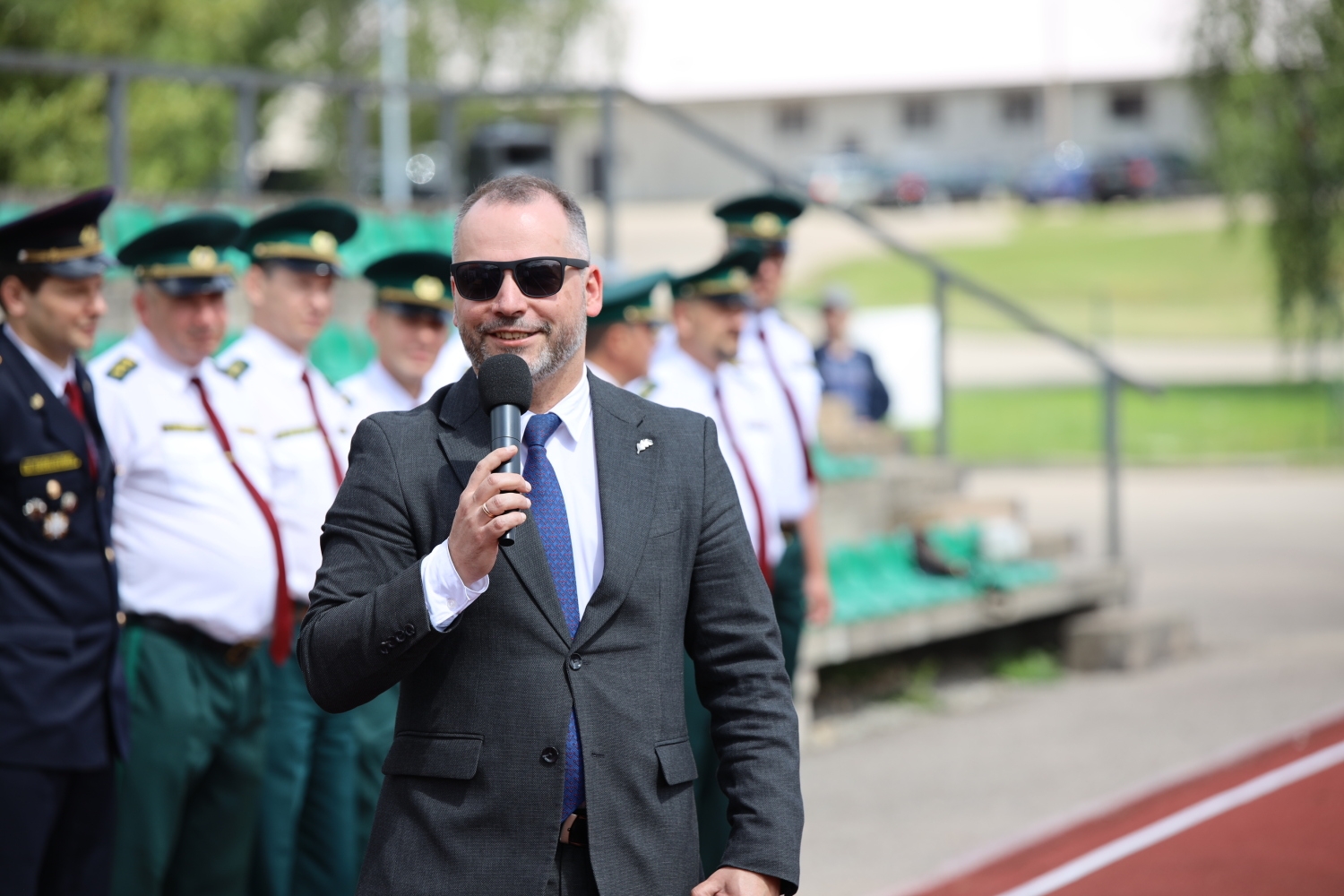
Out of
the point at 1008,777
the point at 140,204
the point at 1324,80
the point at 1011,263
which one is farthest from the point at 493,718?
the point at 1011,263

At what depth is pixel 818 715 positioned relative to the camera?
9211 millimetres

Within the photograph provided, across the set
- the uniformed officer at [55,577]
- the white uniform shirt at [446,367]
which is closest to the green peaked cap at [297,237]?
the white uniform shirt at [446,367]

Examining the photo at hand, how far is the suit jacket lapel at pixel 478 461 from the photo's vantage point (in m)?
2.66

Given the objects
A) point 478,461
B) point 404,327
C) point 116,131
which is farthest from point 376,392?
point 116,131

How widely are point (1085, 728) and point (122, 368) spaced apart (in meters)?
5.57

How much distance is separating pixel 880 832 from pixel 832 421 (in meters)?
5.03

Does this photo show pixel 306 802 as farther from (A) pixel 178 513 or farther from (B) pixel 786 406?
(B) pixel 786 406

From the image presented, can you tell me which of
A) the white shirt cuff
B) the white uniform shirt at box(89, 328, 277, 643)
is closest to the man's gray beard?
the white shirt cuff

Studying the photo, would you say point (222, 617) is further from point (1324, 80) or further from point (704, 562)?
point (1324, 80)

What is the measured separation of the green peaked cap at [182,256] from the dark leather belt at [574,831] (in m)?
Result: 2.82

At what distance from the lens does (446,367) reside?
610cm

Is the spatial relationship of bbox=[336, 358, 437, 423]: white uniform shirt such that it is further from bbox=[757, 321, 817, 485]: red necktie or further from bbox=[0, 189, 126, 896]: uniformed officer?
bbox=[757, 321, 817, 485]: red necktie

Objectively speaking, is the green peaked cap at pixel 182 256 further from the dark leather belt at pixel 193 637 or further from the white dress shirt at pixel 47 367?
the dark leather belt at pixel 193 637

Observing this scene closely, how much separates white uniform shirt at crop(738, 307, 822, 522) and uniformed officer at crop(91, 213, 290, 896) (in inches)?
88.3
